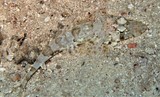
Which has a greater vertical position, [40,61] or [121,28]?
[121,28]

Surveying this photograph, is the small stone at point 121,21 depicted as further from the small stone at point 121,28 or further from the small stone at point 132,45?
the small stone at point 132,45

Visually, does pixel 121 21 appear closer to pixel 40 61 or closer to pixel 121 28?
pixel 121 28

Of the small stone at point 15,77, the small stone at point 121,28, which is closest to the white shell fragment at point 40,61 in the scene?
the small stone at point 15,77

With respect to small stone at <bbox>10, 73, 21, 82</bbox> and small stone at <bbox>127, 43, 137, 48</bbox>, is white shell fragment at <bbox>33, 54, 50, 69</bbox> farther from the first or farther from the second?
small stone at <bbox>127, 43, 137, 48</bbox>

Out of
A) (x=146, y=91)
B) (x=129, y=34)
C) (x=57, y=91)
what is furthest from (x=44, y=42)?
(x=146, y=91)

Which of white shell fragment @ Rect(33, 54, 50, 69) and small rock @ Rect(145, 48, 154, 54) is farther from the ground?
small rock @ Rect(145, 48, 154, 54)

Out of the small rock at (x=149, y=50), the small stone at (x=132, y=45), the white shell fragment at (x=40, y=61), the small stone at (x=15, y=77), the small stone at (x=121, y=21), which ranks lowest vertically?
the small stone at (x=15, y=77)

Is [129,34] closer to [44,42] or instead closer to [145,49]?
[145,49]

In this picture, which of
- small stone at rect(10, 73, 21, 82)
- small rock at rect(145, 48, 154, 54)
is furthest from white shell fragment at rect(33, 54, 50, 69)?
small rock at rect(145, 48, 154, 54)


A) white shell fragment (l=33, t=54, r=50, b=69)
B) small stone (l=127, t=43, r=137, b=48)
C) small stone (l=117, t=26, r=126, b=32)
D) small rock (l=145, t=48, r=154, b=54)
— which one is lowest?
white shell fragment (l=33, t=54, r=50, b=69)

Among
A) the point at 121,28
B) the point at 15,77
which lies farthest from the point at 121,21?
the point at 15,77

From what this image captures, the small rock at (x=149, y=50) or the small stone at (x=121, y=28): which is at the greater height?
the small stone at (x=121, y=28)
